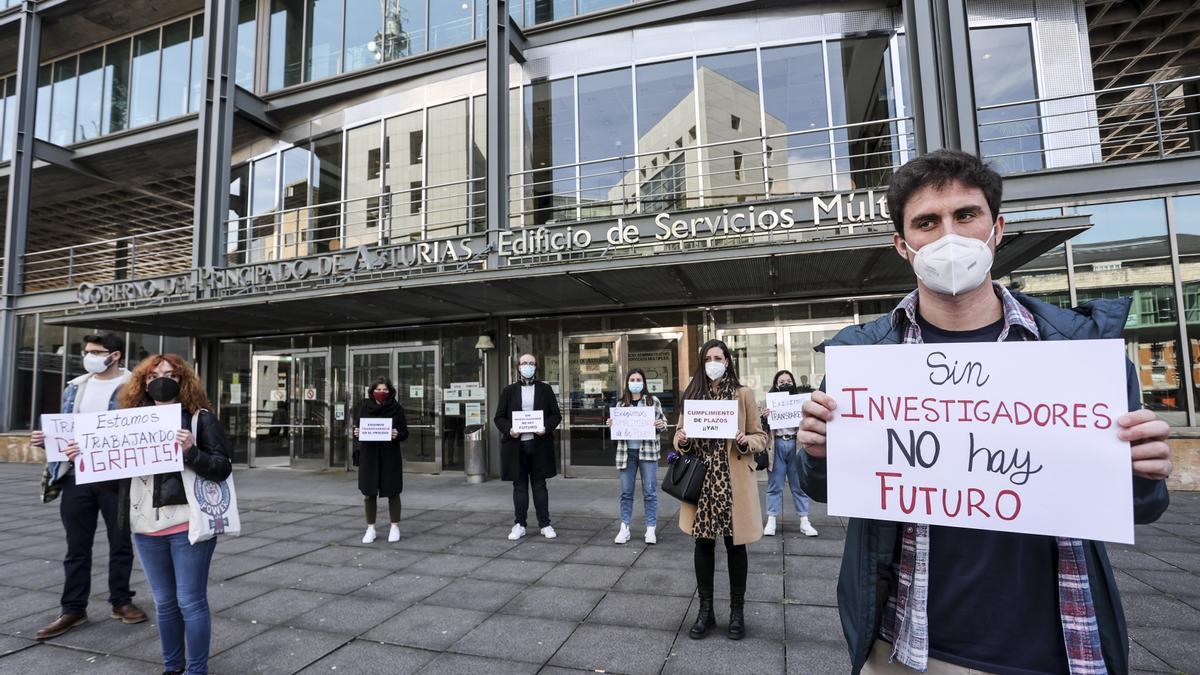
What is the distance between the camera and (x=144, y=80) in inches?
650

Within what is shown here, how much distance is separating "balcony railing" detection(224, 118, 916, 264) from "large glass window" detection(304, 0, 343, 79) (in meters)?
3.65

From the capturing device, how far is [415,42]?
13461mm

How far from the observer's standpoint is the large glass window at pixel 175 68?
15789 millimetres

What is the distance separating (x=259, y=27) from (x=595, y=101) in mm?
9700

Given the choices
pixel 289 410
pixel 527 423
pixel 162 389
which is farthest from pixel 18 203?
pixel 162 389

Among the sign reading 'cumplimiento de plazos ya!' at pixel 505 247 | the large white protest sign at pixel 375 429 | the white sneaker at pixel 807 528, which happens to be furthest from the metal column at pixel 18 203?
the white sneaker at pixel 807 528

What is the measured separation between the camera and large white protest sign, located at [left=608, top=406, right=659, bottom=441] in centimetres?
661

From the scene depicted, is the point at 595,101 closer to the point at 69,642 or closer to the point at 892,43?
the point at 892,43

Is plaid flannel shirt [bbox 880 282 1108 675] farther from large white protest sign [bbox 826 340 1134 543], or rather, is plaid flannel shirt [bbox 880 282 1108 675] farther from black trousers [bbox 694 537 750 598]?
black trousers [bbox 694 537 750 598]

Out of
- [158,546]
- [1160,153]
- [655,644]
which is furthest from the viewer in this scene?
[1160,153]

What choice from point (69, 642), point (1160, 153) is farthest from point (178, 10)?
point (1160, 153)

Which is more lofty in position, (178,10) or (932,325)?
(178,10)

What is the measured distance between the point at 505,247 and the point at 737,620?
7439 millimetres

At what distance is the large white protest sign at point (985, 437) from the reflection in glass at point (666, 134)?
30.8 ft
